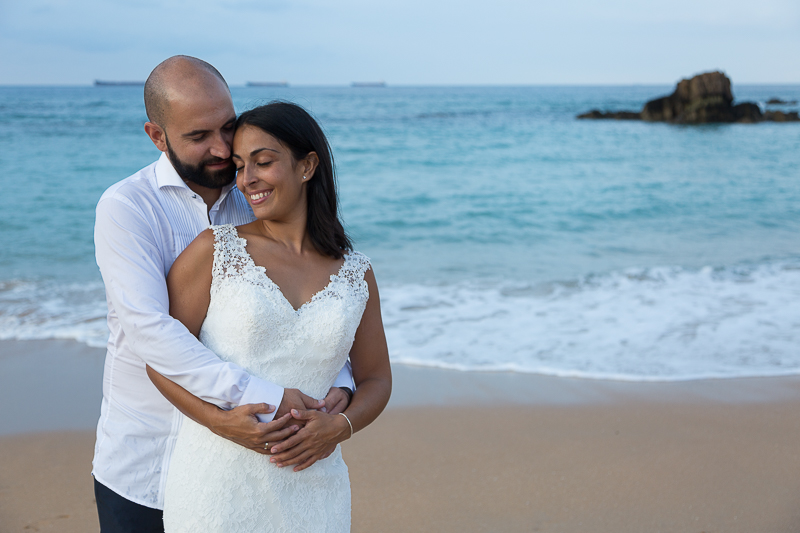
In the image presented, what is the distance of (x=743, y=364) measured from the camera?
5141 mm

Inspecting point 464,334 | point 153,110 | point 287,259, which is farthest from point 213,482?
point 464,334

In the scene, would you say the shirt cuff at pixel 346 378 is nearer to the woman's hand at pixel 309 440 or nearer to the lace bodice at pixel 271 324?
the lace bodice at pixel 271 324

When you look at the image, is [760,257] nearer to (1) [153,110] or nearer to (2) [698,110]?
(1) [153,110]

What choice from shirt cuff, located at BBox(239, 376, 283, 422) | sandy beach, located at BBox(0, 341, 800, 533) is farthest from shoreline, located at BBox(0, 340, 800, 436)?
shirt cuff, located at BBox(239, 376, 283, 422)

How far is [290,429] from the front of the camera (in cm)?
174

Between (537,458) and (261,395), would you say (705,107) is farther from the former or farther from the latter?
(261,395)

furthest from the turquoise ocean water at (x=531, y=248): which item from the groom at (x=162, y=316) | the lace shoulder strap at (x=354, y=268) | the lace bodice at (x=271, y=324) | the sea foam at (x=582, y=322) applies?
the lace bodice at (x=271, y=324)

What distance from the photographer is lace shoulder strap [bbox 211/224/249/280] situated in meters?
1.81

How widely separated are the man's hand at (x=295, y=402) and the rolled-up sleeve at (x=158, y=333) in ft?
0.09

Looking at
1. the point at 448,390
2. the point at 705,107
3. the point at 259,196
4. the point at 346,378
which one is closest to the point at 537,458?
the point at 448,390

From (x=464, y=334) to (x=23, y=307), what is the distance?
14.6 feet

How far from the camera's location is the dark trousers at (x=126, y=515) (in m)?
2.03

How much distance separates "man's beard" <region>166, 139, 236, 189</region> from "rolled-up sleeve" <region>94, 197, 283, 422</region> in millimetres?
312

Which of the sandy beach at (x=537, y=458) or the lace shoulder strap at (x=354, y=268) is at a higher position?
the lace shoulder strap at (x=354, y=268)
